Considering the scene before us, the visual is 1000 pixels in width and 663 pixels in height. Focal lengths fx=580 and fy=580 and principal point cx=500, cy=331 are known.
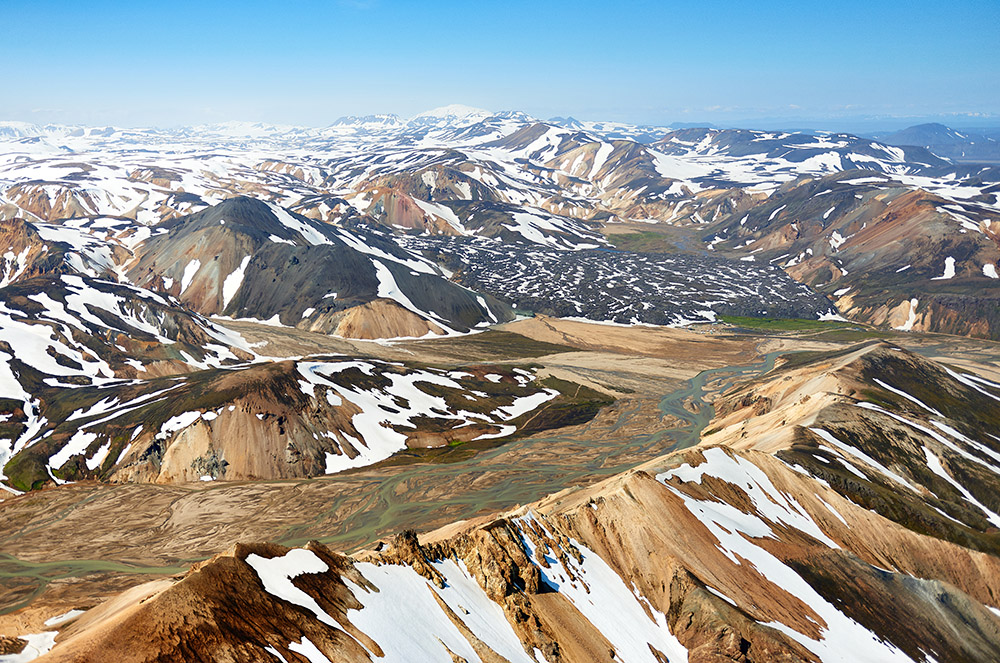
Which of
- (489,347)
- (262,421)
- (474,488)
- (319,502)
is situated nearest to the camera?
(319,502)

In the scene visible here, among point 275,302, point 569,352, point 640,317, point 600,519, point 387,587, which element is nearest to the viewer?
point 387,587

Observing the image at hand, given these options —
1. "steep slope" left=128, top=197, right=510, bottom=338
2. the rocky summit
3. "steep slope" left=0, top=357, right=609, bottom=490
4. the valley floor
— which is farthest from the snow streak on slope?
"steep slope" left=128, top=197, right=510, bottom=338

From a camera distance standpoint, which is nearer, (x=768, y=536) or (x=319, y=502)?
(x=768, y=536)

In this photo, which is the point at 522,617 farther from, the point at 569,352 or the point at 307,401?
the point at 569,352

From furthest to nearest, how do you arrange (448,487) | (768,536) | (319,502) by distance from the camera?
(448,487) → (319,502) → (768,536)

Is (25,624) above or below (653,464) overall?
above

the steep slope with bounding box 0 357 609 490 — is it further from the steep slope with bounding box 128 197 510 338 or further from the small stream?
the steep slope with bounding box 128 197 510 338

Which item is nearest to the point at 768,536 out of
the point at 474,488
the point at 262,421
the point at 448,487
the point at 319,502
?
the point at 474,488

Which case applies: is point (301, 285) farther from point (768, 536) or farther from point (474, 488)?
point (768, 536)

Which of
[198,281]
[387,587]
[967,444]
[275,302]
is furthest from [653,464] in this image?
[198,281]

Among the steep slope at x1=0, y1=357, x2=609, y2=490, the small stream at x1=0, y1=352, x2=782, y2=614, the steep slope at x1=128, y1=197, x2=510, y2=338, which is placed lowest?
the small stream at x1=0, y1=352, x2=782, y2=614

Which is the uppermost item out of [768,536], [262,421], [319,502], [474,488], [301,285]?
[301,285]
